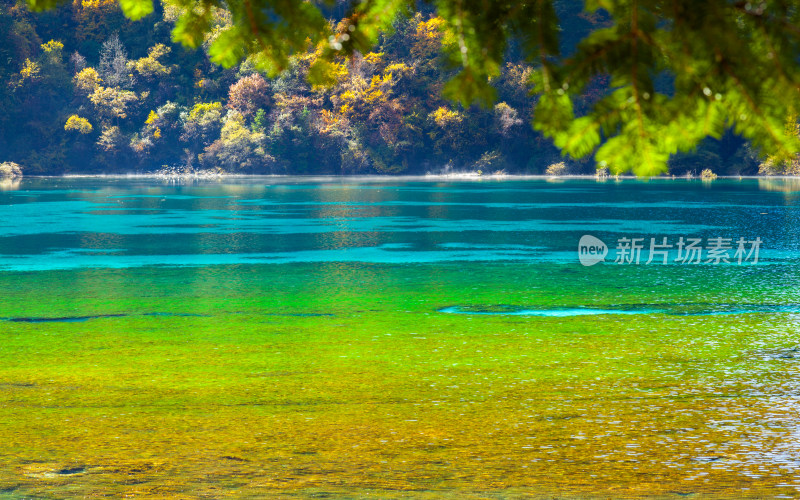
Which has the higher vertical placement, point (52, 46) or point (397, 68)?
point (52, 46)

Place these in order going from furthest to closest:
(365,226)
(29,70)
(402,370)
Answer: (29,70)
(365,226)
(402,370)

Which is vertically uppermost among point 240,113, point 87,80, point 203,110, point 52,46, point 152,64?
point 52,46

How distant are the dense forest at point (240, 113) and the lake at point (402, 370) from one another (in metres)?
49.0

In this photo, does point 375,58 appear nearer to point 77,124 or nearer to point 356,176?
point 356,176

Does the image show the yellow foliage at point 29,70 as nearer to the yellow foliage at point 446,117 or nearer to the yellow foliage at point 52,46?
the yellow foliage at point 52,46

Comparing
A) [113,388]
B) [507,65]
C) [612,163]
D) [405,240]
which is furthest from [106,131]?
[612,163]

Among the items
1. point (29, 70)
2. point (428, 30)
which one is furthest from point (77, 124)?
point (428, 30)

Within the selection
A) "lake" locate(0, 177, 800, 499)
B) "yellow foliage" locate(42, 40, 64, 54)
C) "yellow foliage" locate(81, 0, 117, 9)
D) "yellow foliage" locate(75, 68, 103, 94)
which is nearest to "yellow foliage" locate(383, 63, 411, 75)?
"yellow foliage" locate(75, 68, 103, 94)

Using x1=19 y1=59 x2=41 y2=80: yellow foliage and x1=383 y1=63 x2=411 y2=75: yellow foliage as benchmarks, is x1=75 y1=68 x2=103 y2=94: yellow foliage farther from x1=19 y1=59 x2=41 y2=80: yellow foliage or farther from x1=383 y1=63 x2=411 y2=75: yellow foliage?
x1=383 y1=63 x2=411 y2=75: yellow foliage

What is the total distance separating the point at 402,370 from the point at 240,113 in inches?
2579

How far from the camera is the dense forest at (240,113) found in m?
70.4

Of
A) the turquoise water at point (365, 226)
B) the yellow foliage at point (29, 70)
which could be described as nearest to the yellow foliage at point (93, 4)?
the yellow foliage at point (29, 70)

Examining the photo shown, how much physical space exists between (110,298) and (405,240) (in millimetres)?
10152

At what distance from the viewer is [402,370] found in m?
10.1
